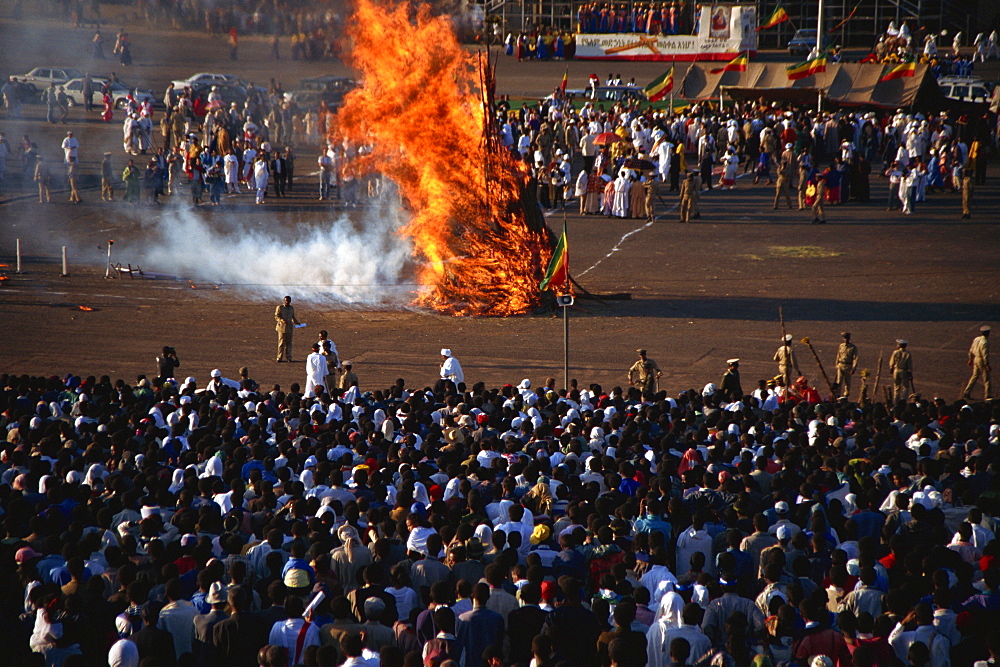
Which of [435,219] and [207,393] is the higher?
[435,219]

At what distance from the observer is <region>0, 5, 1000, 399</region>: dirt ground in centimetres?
1848

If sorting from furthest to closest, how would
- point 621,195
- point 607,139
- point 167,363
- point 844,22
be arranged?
point 844,22 < point 607,139 < point 621,195 < point 167,363

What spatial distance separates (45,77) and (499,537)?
4115cm

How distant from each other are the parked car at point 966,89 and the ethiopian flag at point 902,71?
8.03 ft

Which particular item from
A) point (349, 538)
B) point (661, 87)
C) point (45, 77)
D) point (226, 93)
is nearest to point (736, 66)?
point (661, 87)

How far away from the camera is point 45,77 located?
141 ft

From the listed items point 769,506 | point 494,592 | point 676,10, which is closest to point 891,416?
point 769,506

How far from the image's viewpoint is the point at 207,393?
1390cm

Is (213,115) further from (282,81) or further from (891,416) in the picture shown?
(891,416)

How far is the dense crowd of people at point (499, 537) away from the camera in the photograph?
23.1ft

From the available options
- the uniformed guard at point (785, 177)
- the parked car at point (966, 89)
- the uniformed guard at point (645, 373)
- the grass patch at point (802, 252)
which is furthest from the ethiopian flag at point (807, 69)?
the uniformed guard at point (645, 373)

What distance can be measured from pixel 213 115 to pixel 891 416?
3037cm

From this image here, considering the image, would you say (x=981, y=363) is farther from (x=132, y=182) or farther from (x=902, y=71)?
(x=902, y=71)

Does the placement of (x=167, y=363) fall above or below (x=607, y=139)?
below
